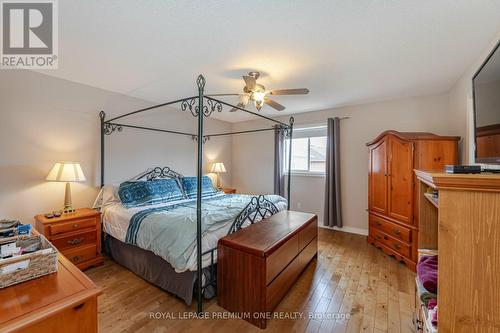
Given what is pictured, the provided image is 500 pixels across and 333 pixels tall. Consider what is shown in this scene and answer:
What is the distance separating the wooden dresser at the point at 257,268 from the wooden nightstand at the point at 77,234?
177 cm

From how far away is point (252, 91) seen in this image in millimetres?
2461

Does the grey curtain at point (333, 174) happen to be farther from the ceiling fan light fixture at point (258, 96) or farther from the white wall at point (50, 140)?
the white wall at point (50, 140)

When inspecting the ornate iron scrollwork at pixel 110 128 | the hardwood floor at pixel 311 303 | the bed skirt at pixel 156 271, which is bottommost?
the hardwood floor at pixel 311 303

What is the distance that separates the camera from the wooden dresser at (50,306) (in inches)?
30.6

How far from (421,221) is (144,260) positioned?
8.73 ft

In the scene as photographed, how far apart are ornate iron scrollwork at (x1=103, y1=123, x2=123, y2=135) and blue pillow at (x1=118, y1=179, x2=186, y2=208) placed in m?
0.87

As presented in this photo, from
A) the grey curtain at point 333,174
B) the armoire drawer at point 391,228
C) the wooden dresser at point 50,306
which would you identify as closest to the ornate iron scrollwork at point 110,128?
the wooden dresser at point 50,306

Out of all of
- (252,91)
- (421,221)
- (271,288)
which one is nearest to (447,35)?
(421,221)

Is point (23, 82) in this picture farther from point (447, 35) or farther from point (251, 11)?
point (447, 35)

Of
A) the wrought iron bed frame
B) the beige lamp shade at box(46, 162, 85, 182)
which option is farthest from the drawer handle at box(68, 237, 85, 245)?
the wrought iron bed frame

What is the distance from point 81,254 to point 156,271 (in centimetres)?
105

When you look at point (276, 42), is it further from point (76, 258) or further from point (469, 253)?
point (76, 258)

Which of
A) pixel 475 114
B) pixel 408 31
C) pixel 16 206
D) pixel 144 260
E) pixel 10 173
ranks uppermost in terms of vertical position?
pixel 408 31

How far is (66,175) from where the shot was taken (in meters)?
2.53
